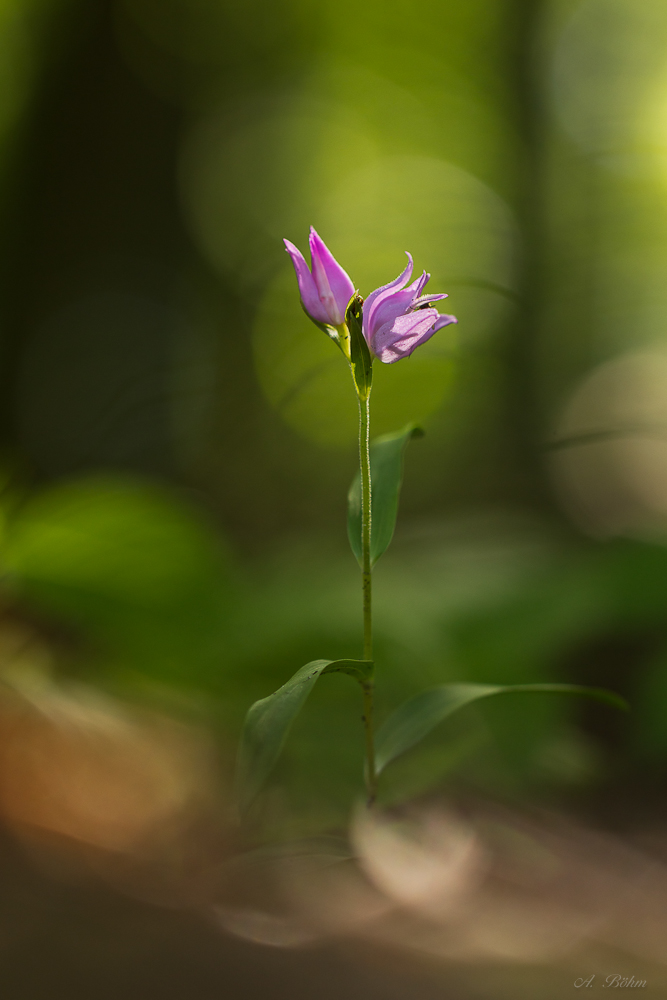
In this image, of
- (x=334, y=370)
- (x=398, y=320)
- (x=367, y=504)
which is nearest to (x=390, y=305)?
(x=398, y=320)

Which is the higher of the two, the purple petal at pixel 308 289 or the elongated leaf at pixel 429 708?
the purple petal at pixel 308 289

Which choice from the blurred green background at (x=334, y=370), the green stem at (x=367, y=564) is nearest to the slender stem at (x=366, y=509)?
the green stem at (x=367, y=564)

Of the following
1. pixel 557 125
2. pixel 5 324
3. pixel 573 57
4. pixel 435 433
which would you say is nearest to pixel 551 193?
pixel 557 125

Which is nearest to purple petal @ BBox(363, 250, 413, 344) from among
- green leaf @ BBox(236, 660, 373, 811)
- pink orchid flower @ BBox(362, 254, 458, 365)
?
pink orchid flower @ BBox(362, 254, 458, 365)

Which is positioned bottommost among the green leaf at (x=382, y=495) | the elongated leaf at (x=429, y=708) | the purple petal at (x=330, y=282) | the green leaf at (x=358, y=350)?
the elongated leaf at (x=429, y=708)

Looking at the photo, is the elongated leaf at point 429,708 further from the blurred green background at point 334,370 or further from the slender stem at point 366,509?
the blurred green background at point 334,370

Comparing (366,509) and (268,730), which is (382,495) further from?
(268,730)

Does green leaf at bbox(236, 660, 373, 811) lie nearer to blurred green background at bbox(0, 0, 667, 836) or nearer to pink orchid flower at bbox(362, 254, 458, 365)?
pink orchid flower at bbox(362, 254, 458, 365)
